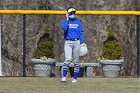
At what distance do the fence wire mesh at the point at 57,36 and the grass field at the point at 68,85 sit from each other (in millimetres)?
2557

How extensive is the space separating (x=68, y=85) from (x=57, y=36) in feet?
14.0

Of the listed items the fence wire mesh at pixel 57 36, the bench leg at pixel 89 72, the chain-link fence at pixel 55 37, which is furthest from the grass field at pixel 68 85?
the fence wire mesh at pixel 57 36

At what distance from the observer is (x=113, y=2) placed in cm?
1873

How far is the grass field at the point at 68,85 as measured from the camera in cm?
1302

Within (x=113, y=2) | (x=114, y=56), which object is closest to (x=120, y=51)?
(x=114, y=56)

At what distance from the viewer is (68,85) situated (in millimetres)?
13758

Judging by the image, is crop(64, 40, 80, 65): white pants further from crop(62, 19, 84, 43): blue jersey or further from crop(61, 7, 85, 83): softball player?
crop(62, 19, 84, 43): blue jersey

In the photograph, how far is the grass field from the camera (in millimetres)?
13023

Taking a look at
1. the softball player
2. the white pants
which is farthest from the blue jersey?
the white pants

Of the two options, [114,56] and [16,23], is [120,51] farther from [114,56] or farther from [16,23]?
[16,23]

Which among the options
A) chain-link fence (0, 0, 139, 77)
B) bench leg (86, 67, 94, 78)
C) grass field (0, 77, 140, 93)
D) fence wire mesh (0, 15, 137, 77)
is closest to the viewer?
grass field (0, 77, 140, 93)

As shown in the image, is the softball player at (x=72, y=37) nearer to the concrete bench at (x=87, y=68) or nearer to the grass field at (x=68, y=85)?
the grass field at (x=68, y=85)

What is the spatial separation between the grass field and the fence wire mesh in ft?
8.39

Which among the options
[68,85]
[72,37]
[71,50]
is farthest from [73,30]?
[68,85]
